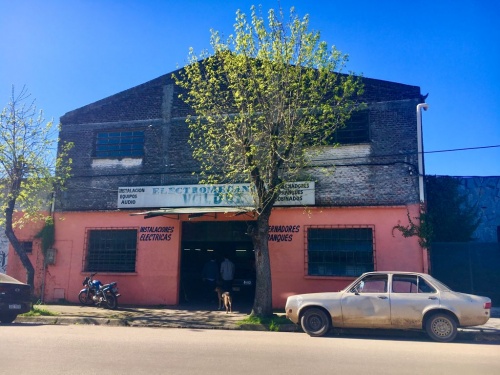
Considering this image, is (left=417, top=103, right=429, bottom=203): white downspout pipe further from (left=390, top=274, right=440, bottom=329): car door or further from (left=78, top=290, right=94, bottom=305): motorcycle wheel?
(left=78, top=290, right=94, bottom=305): motorcycle wheel

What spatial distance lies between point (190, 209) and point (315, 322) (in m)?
6.38

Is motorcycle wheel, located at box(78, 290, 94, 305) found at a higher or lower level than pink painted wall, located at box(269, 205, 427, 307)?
lower

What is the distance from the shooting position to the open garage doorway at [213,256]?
16.5m

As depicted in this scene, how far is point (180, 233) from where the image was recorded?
1628 cm

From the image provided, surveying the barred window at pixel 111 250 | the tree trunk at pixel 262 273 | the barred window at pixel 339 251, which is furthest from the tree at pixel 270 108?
the barred window at pixel 111 250

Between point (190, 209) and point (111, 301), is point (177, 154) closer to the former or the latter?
point (190, 209)

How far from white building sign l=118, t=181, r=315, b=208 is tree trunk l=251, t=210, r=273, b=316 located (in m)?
2.16

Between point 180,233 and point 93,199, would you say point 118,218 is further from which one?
point 180,233

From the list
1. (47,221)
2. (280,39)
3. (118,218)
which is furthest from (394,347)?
(47,221)

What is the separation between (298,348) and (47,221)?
1235 cm

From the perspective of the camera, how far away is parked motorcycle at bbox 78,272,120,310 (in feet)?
49.0

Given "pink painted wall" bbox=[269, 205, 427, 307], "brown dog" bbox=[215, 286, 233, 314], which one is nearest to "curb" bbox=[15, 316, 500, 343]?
"brown dog" bbox=[215, 286, 233, 314]

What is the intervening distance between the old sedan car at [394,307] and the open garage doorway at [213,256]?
618 cm

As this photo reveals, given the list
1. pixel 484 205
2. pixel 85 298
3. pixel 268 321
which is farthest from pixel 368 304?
pixel 85 298
